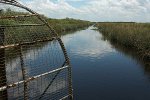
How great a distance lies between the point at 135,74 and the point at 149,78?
1.20 m

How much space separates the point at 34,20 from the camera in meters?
8.81

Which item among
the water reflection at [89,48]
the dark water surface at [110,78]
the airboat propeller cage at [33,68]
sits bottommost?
→ the water reflection at [89,48]

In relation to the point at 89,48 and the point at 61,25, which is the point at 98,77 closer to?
the point at 89,48

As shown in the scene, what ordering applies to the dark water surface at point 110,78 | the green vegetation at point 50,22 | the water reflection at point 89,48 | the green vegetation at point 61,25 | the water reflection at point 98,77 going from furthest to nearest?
the green vegetation at point 61,25, the water reflection at point 89,48, the dark water surface at point 110,78, the water reflection at point 98,77, the green vegetation at point 50,22

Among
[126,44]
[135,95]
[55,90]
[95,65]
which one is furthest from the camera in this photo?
[126,44]

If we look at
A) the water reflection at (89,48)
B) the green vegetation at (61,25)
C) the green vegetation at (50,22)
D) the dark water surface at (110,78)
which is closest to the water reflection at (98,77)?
the dark water surface at (110,78)

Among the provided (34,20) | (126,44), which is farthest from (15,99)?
(126,44)

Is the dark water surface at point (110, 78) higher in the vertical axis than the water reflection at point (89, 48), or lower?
higher

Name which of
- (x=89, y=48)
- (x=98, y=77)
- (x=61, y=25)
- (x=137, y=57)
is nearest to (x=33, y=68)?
(x=98, y=77)

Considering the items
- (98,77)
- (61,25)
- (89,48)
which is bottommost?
(89,48)

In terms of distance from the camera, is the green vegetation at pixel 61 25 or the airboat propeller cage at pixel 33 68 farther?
the green vegetation at pixel 61 25

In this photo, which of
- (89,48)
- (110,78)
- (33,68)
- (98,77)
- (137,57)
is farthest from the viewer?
(89,48)

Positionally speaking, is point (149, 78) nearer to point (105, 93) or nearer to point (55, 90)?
point (105, 93)

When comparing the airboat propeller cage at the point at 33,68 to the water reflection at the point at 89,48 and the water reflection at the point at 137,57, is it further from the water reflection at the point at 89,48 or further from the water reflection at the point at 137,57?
the water reflection at the point at 89,48
